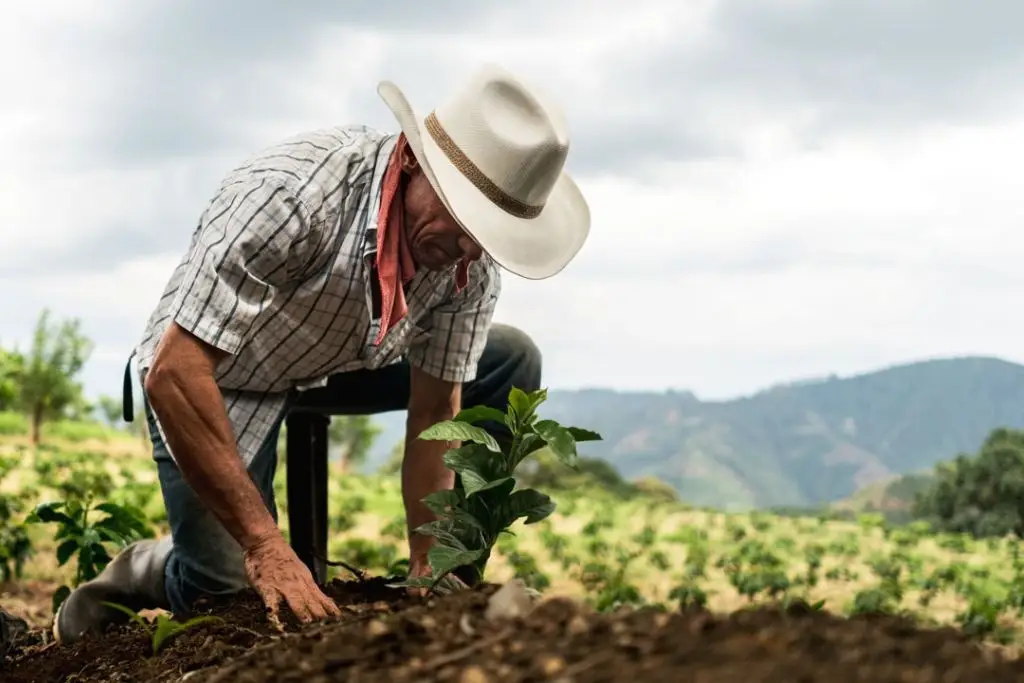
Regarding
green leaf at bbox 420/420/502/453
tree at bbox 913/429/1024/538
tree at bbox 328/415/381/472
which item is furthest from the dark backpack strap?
tree at bbox 328/415/381/472

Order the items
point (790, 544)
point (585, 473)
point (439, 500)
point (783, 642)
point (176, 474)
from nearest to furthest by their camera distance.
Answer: point (783, 642) → point (439, 500) → point (176, 474) → point (790, 544) → point (585, 473)

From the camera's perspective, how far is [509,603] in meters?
1.94

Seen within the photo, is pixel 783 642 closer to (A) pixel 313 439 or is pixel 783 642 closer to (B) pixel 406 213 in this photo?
(B) pixel 406 213

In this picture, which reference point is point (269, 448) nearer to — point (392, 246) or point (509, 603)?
point (392, 246)

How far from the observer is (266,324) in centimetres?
324

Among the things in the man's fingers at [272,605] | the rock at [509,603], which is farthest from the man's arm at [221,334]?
the rock at [509,603]

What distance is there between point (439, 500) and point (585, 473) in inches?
691

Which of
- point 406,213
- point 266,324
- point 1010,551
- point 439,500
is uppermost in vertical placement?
point 406,213

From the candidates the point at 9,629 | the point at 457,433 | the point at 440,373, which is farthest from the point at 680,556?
the point at 457,433

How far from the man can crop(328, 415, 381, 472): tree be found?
72.4 feet

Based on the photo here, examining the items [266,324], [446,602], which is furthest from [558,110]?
[446,602]

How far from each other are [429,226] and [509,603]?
1.27m

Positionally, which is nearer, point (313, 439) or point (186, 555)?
point (186, 555)

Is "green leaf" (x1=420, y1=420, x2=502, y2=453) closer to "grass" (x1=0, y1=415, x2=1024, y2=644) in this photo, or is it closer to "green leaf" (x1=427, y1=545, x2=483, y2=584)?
"green leaf" (x1=427, y1=545, x2=483, y2=584)
